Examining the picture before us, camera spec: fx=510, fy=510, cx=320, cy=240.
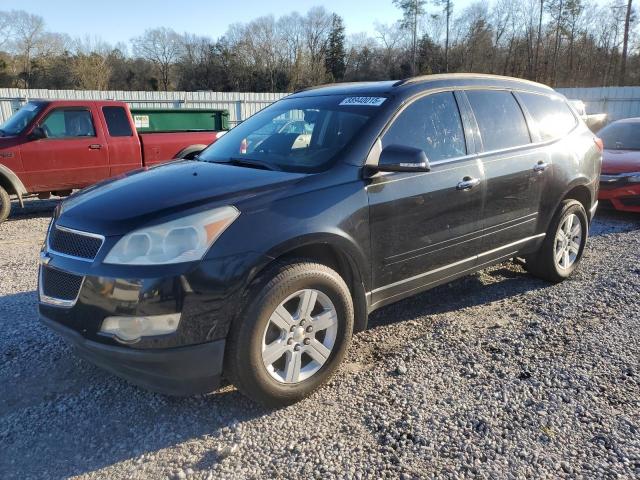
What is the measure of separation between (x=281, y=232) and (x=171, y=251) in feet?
1.92

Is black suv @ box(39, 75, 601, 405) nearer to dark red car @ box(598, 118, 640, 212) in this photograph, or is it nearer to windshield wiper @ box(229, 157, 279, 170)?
windshield wiper @ box(229, 157, 279, 170)

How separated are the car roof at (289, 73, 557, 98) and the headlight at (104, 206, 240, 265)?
177 centimetres

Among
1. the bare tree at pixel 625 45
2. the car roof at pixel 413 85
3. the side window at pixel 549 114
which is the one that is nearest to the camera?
the car roof at pixel 413 85

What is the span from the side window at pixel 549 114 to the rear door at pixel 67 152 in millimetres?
6900

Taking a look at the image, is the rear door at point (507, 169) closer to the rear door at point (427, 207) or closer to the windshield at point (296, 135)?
the rear door at point (427, 207)

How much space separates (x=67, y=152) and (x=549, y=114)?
723 centimetres

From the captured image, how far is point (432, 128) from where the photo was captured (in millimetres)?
3723

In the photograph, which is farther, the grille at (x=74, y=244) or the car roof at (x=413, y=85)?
the car roof at (x=413, y=85)

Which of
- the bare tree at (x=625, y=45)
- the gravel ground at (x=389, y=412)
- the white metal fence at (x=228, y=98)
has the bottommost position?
the gravel ground at (x=389, y=412)

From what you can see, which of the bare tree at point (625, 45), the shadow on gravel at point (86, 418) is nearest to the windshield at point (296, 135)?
the shadow on gravel at point (86, 418)

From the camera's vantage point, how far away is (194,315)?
8.42ft

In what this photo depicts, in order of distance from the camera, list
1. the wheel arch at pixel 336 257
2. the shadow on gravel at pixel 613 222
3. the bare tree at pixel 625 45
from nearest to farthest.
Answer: the wheel arch at pixel 336 257 < the shadow on gravel at pixel 613 222 < the bare tree at pixel 625 45

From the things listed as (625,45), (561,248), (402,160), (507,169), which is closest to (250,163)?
(402,160)

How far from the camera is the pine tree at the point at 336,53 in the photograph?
68.6 metres
